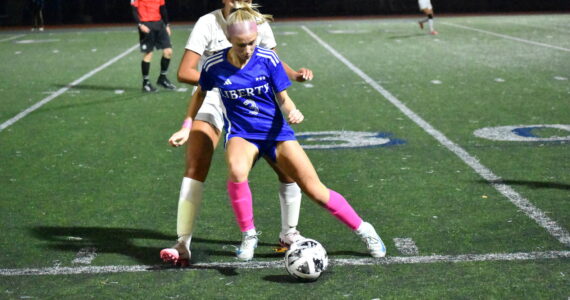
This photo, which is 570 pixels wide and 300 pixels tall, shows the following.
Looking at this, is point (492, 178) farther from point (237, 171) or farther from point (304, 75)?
point (237, 171)

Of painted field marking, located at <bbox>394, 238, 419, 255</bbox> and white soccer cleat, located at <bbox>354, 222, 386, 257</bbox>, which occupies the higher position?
white soccer cleat, located at <bbox>354, 222, 386, 257</bbox>

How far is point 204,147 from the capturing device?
18.4ft

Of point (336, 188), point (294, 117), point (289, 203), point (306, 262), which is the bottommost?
point (336, 188)

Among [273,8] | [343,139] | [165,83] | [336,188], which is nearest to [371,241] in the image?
[336,188]

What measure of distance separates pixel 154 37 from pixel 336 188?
28.7 feet

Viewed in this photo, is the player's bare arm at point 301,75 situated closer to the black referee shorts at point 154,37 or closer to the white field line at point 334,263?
the white field line at point 334,263

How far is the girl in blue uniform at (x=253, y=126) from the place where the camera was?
535 centimetres

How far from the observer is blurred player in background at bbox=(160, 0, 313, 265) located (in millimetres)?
5547

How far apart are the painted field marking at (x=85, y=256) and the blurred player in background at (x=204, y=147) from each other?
1.77ft

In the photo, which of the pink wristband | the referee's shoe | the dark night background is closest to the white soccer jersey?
the pink wristband

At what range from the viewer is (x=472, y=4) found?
145ft

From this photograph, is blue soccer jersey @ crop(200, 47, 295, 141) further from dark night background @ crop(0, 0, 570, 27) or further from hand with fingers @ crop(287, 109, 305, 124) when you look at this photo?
dark night background @ crop(0, 0, 570, 27)

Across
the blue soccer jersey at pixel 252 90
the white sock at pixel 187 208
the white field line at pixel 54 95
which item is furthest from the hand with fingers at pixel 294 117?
the white field line at pixel 54 95

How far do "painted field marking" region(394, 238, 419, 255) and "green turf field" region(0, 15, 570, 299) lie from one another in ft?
0.06
